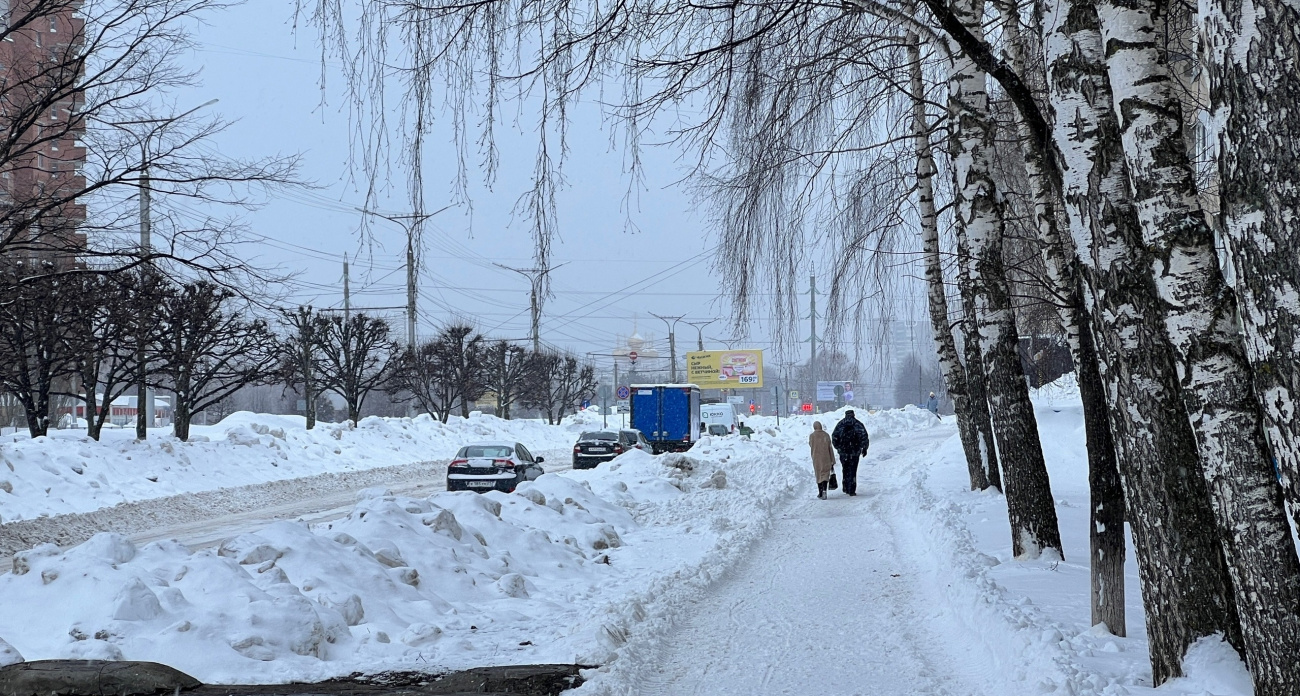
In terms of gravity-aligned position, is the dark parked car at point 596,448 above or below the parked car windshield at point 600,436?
below

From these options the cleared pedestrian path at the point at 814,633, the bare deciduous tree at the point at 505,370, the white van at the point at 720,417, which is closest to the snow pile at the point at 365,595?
the cleared pedestrian path at the point at 814,633

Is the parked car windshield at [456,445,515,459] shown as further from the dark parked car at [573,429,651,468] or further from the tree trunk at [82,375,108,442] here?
the tree trunk at [82,375,108,442]

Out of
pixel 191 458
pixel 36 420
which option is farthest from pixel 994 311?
pixel 36 420

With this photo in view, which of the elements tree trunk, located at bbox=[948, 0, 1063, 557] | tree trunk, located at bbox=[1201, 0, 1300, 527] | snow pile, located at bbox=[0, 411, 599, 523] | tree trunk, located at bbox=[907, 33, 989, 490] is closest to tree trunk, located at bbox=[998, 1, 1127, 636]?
tree trunk, located at bbox=[948, 0, 1063, 557]

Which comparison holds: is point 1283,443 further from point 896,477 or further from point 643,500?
point 896,477

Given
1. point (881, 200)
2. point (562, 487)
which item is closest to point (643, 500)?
point (562, 487)

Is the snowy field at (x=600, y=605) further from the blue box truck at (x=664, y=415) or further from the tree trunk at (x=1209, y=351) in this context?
the blue box truck at (x=664, y=415)

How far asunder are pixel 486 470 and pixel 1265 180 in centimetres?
2019

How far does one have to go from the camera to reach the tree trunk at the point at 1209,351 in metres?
3.96

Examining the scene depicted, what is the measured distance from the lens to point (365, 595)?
8.19 m

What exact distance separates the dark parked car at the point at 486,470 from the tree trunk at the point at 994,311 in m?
13.7

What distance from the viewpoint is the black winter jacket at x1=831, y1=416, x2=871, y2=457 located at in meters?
20.8

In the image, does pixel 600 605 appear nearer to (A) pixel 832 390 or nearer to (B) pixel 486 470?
(B) pixel 486 470

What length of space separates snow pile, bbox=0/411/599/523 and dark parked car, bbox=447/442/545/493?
6458 millimetres
